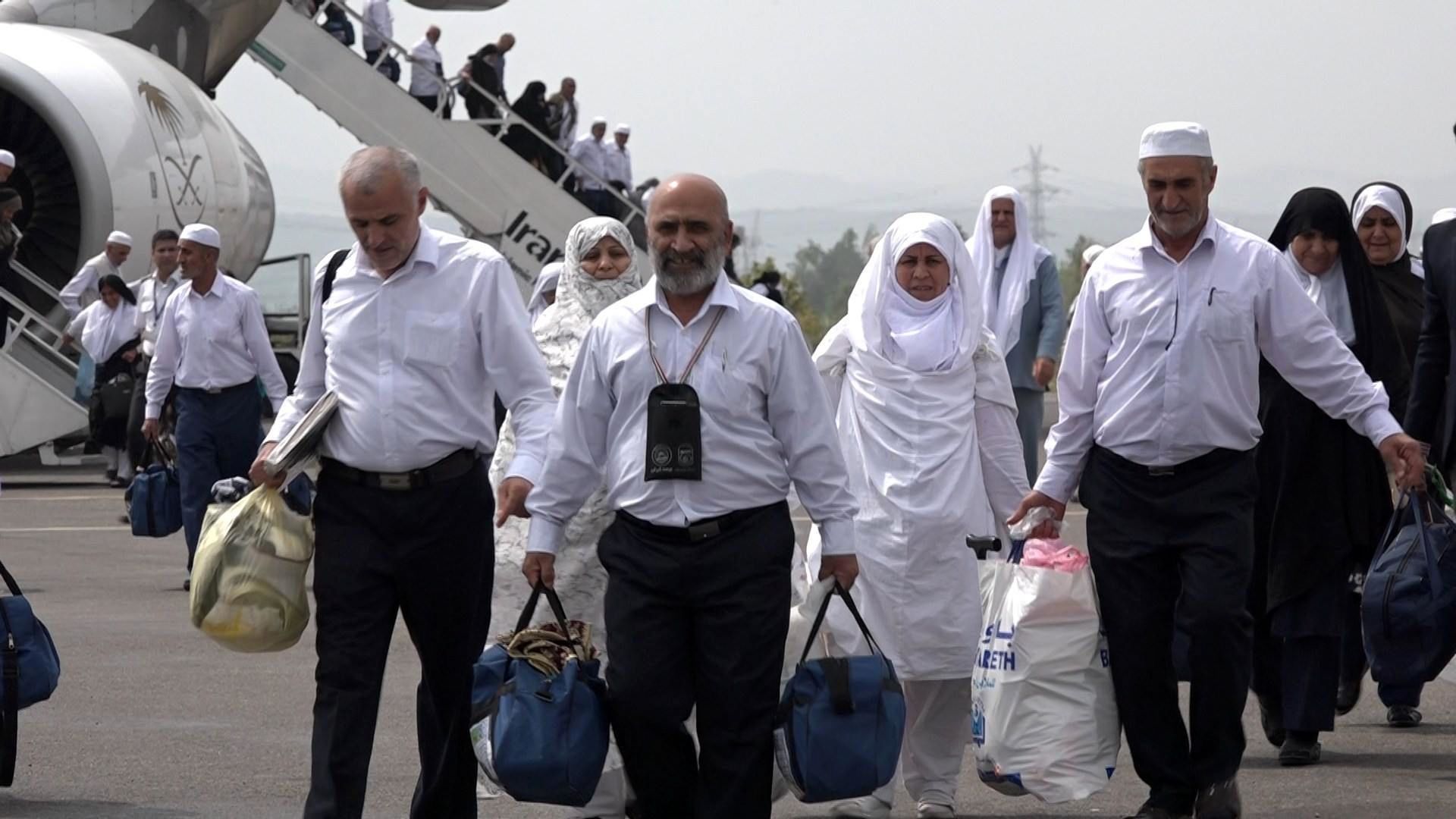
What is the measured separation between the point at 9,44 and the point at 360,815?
1726cm

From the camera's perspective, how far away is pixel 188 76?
26.2m

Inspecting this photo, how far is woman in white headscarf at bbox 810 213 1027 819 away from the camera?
7.21m

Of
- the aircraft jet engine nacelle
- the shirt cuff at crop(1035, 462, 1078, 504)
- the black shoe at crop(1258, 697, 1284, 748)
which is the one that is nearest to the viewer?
the shirt cuff at crop(1035, 462, 1078, 504)

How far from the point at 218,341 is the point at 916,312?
5674mm

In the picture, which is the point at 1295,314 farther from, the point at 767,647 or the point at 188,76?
the point at 188,76

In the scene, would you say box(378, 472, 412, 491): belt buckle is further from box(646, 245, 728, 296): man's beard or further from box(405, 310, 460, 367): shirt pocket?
box(646, 245, 728, 296): man's beard

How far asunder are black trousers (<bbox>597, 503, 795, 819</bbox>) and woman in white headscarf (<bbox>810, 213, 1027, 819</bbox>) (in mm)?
1469

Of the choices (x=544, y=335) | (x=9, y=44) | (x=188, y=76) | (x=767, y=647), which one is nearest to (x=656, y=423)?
(x=767, y=647)

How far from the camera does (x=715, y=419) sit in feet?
18.3

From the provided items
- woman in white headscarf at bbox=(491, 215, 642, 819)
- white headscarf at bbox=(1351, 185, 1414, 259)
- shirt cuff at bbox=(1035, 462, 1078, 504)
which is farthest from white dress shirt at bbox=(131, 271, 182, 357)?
shirt cuff at bbox=(1035, 462, 1078, 504)

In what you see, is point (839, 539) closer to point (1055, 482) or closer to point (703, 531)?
point (703, 531)

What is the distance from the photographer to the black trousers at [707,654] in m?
5.53

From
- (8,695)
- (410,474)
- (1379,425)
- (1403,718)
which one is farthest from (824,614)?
(1403,718)

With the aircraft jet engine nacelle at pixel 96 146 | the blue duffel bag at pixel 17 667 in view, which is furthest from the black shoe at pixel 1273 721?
the aircraft jet engine nacelle at pixel 96 146
